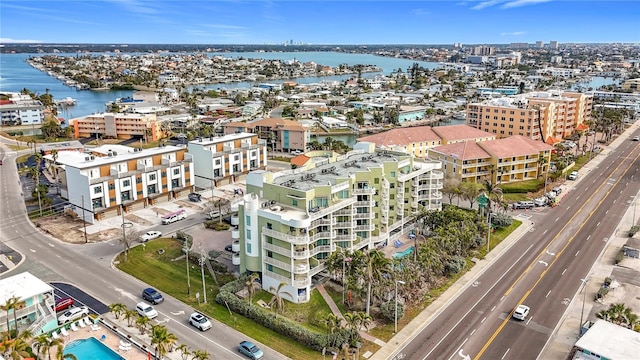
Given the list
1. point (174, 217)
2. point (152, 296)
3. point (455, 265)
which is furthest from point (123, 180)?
point (455, 265)

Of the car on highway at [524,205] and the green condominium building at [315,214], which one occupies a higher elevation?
the green condominium building at [315,214]

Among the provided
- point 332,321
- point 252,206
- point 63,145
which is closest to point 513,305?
point 332,321

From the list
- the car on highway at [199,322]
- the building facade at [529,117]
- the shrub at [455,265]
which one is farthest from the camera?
the building facade at [529,117]

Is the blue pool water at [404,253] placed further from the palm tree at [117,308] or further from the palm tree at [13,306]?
the palm tree at [13,306]

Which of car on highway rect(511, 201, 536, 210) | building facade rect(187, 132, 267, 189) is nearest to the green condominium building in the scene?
car on highway rect(511, 201, 536, 210)

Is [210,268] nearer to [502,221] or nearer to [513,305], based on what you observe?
[513,305]

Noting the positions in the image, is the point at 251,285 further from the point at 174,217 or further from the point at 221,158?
the point at 221,158

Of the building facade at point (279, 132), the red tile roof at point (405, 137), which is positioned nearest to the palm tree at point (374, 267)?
the red tile roof at point (405, 137)
